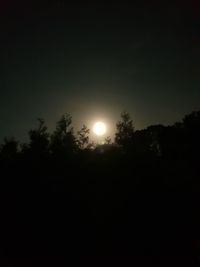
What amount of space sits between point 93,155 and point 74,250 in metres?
6.59

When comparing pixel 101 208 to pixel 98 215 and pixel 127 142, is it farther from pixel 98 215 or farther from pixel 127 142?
pixel 127 142

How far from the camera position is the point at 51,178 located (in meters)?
21.0

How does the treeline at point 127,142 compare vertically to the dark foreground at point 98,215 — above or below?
above

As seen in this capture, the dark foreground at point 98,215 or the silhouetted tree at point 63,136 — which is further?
the silhouetted tree at point 63,136

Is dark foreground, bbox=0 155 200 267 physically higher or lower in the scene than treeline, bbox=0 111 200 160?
lower

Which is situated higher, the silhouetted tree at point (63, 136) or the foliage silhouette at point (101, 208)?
the silhouetted tree at point (63, 136)

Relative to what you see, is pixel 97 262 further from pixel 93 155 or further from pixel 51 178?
pixel 93 155

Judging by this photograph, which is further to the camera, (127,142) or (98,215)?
(127,142)

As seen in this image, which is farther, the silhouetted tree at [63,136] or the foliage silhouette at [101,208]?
the silhouetted tree at [63,136]

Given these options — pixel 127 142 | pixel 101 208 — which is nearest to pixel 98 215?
pixel 101 208

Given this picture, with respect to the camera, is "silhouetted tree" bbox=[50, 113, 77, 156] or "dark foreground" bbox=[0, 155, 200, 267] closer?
"dark foreground" bbox=[0, 155, 200, 267]

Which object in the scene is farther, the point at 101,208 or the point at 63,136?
the point at 63,136

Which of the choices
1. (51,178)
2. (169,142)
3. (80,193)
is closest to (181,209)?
(80,193)

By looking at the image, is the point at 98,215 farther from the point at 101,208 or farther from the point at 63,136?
the point at 63,136
